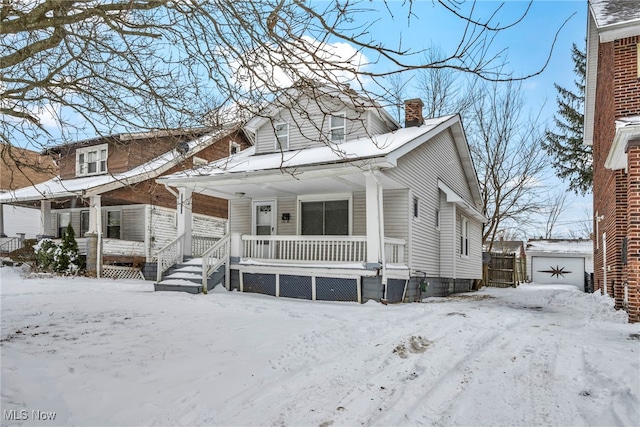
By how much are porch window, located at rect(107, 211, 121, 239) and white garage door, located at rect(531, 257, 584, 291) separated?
2687 centimetres

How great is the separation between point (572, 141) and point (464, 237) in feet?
42.4

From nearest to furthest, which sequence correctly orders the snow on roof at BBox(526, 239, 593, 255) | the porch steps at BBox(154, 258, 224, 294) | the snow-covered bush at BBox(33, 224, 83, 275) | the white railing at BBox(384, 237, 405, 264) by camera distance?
the white railing at BBox(384, 237, 405, 264), the porch steps at BBox(154, 258, 224, 294), the snow-covered bush at BBox(33, 224, 83, 275), the snow on roof at BBox(526, 239, 593, 255)

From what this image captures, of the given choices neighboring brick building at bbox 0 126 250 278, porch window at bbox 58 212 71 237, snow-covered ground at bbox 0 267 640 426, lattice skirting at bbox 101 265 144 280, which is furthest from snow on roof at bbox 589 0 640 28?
porch window at bbox 58 212 71 237

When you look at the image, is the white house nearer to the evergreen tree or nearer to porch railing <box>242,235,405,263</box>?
porch railing <box>242,235,405,263</box>

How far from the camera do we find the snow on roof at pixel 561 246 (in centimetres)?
2864

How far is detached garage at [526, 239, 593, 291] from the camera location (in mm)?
28500

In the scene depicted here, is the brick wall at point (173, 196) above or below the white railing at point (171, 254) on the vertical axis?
above

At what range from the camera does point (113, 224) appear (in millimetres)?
19984

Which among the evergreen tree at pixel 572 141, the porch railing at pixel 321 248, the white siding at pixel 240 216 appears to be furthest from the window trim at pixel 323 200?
the evergreen tree at pixel 572 141

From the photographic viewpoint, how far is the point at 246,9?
488 centimetres

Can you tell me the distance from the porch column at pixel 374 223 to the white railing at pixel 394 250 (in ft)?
1.66

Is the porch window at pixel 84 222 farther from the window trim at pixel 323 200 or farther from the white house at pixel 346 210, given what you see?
the window trim at pixel 323 200

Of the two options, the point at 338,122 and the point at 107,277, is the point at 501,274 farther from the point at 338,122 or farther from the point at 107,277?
the point at 107,277

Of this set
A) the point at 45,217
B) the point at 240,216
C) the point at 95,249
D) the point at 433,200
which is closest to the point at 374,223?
the point at 433,200
